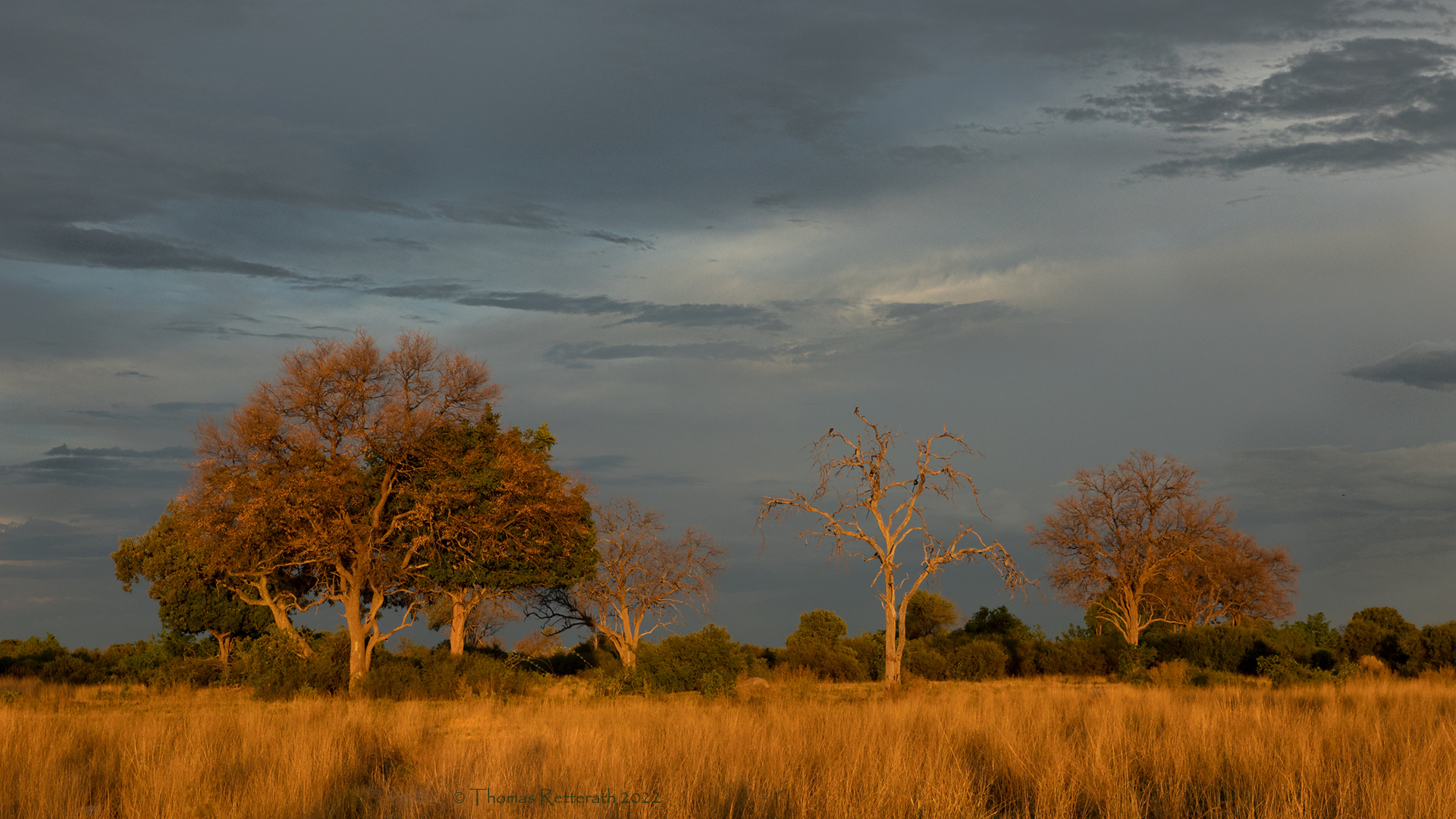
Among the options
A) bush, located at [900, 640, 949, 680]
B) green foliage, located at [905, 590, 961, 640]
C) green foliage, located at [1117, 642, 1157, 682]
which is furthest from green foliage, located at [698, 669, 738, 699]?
green foliage, located at [905, 590, 961, 640]

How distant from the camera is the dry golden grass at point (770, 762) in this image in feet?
27.5

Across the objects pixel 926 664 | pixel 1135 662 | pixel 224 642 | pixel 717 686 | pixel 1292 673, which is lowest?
pixel 224 642

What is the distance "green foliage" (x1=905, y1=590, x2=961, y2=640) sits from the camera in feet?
178

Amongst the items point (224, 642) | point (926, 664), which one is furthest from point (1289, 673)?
point (224, 642)

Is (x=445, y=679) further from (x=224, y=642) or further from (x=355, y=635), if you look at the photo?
(x=224, y=642)

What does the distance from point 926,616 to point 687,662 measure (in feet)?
101

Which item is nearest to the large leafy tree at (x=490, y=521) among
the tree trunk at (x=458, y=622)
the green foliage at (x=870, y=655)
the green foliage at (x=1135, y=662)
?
the tree trunk at (x=458, y=622)

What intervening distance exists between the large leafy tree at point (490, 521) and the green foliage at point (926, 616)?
24.5 m

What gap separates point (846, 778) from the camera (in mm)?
8820

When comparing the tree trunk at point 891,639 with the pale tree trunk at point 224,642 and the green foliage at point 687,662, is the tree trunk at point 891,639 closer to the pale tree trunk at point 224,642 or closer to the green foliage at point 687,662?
the green foliage at point 687,662

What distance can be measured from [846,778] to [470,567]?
79.0 ft

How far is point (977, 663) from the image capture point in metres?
34.0

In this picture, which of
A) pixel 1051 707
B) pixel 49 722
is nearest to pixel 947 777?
pixel 1051 707

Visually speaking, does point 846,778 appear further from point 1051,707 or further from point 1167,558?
point 1167,558
